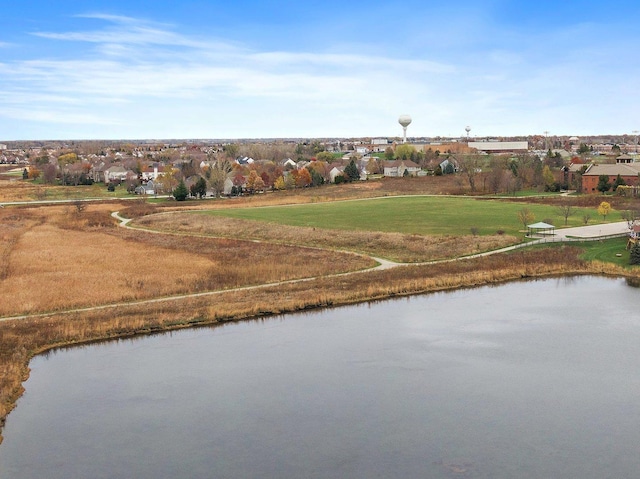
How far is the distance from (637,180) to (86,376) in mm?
58199

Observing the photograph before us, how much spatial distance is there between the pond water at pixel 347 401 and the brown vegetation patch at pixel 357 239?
1228 centimetres

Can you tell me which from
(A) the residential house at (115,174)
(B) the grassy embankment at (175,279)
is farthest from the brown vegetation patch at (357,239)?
(A) the residential house at (115,174)

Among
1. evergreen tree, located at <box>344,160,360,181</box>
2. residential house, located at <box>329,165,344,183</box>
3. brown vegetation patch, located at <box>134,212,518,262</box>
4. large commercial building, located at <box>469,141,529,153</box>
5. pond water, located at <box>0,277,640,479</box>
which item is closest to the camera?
pond water, located at <box>0,277,640,479</box>

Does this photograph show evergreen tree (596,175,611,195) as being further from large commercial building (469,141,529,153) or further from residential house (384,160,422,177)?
large commercial building (469,141,529,153)

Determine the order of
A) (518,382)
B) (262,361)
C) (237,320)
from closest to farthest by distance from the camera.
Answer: (518,382)
(262,361)
(237,320)

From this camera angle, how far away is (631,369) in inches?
803

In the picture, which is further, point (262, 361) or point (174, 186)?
point (174, 186)

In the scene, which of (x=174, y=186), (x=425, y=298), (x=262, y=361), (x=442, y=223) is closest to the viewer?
(x=262, y=361)

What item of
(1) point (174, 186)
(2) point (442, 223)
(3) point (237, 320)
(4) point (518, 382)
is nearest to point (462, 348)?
(4) point (518, 382)

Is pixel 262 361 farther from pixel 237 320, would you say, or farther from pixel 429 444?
pixel 429 444

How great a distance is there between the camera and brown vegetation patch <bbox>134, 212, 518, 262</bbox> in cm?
3904

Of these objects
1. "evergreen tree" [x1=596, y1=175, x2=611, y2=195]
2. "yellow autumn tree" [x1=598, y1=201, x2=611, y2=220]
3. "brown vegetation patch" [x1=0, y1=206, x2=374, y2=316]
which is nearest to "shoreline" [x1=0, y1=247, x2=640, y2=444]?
"brown vegetation patch" [x1=0, y1=206, x2=374, y2=316]

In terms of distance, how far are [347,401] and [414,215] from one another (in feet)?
122

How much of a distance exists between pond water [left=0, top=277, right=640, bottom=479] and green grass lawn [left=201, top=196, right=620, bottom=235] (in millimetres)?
20346
